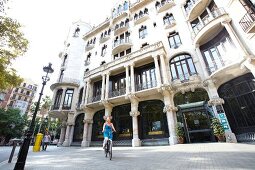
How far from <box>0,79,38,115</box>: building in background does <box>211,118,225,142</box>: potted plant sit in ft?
177

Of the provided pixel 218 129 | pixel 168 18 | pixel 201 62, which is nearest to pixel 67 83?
pixel 168 18

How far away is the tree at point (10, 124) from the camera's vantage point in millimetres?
26750

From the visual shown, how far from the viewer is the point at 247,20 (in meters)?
9.05

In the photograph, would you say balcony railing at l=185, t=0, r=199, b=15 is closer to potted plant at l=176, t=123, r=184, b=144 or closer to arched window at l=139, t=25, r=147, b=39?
arched window at l=139, t=25, r=147, b=39

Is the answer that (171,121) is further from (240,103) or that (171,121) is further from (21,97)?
(21,97)

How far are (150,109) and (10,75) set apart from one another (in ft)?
39.1

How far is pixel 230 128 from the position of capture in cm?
972

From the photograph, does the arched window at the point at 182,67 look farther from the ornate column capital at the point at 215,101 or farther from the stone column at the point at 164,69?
the ornate column capital at the point at 215,101

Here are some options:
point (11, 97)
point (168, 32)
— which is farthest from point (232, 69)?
point (11, 97)

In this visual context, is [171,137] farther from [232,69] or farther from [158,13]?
[158,13]

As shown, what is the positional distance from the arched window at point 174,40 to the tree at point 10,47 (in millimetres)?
14130

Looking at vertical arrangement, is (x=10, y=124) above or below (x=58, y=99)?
below

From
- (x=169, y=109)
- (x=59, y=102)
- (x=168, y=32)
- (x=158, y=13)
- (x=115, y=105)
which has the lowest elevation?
(x=169, y=109)

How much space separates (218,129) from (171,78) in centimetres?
602
